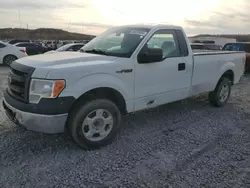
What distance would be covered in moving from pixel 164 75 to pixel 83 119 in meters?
1.76

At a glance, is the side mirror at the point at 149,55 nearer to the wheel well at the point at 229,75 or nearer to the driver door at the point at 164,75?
the driver door at the point at 164,75

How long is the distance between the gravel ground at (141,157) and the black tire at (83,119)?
0.13m

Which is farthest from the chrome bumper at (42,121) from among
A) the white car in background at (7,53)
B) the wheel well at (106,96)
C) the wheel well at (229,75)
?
the white car in background at (7,53)

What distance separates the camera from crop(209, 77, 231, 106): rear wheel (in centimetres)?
640

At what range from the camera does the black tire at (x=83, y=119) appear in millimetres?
3775

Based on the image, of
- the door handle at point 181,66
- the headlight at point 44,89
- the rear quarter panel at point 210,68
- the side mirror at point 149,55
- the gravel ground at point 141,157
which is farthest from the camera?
the rear quarter panel at point 210,68

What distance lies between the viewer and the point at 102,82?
12.8 feet

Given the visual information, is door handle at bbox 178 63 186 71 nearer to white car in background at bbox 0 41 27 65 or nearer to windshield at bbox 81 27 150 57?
windshield at bbox 81 27 150 57

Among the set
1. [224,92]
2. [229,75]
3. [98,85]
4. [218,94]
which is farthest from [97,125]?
[229,75]

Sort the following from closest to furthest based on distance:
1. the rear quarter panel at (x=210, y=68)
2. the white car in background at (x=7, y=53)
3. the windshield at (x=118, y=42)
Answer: the windshield at (x=118, y=42)
the rear quarter panel at (x=210, y=68)
the white car in background at (x=7, y=53)

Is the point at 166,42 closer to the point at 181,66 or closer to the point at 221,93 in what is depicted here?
the point at 181,66

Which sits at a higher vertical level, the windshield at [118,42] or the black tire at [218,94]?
the windshield at [118,42]

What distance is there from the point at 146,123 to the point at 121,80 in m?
1.40

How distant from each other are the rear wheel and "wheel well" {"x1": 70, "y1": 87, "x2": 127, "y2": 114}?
2.92m
